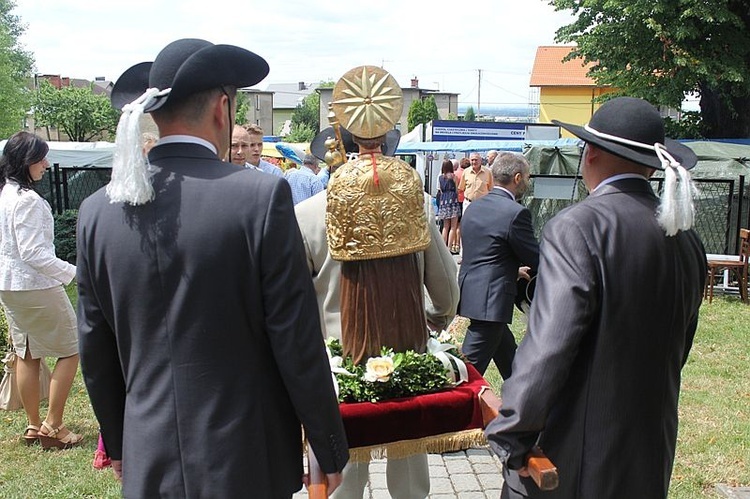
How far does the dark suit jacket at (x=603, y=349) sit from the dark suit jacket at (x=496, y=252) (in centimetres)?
221

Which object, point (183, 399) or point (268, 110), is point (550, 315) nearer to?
point (183, 399)

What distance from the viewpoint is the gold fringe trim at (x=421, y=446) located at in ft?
9.05

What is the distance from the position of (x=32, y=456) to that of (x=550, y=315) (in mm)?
3916

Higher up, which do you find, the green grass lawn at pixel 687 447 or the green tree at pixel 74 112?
the green tree at pixel 74 112

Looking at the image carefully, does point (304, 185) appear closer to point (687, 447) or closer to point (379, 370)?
point (687, 447)

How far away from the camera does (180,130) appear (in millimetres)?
1993

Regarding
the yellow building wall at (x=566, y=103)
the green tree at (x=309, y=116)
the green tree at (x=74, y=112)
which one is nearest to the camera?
the yellow building wall at (x=566, y=103)

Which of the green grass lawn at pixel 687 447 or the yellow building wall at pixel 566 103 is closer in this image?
the green grass lawn at pixel 687 447

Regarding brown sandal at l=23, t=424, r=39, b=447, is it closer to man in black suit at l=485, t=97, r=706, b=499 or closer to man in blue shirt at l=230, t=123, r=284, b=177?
man in blue shirt at l=230, t=123, r=284, b=177

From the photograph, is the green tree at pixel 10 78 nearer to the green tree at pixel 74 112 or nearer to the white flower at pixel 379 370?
the green tree at pixel 74 112

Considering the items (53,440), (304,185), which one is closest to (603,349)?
(53,440)

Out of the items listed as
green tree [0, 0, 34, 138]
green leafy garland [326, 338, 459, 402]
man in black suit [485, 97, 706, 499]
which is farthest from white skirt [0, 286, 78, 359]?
green tree [0, 0, 34, 138]

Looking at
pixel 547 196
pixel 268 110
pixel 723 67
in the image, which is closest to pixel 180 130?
pixel 547 196

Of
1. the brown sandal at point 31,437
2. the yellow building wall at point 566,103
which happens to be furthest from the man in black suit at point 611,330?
the yellow building wall at point 566,103
